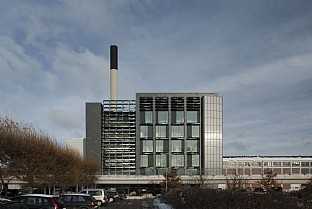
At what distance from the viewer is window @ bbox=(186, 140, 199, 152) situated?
98375mm

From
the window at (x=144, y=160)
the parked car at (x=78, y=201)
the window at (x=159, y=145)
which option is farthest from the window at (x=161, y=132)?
the parked car at (x=78, y=201)

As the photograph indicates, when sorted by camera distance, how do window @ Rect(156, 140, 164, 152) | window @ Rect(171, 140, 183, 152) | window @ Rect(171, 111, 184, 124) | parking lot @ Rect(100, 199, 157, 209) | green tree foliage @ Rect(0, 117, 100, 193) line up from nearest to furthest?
green tree foliage @ Rect(0, 117, 100, 193) < parking lot @ Rect(100, 199, 157, 209) < window @ Rect(156, 140, 164, 152) < window @ Rect(171, 140, 183, 152) < window @ Rect(171, 111, 184, 124)

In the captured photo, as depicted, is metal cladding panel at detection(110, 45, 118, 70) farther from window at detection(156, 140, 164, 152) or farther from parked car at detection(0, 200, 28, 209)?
parked car at detection(0, 200, 28, 209)

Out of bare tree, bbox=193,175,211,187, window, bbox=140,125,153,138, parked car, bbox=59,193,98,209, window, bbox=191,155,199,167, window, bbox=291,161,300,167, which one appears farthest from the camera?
window, bbox=291,161,300,167

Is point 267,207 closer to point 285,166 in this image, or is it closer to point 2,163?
point 2,163

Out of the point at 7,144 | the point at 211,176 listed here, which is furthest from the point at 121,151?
the point at 7,144

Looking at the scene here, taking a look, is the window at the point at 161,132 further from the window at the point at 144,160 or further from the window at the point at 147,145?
the window at the point at 144,160

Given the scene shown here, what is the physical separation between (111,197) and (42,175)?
34.7ft

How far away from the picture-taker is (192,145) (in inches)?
3888

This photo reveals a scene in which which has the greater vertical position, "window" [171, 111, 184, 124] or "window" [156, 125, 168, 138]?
"window" [171, 111, 184, 124]

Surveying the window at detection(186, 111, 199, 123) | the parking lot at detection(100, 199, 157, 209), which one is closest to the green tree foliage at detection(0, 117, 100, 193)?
the parking lot at detection(100, 199, 157, 209)

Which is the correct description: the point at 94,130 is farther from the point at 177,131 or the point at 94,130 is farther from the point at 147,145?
the point at 177,131

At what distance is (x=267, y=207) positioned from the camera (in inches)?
683

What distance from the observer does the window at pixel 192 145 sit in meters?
98.4
